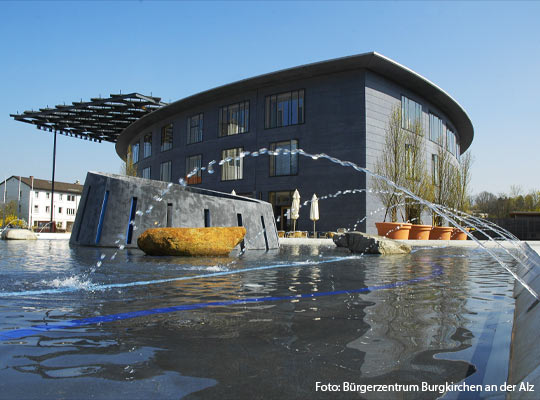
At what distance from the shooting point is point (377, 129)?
2878 cm

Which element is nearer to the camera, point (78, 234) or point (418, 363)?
point (418, 363)

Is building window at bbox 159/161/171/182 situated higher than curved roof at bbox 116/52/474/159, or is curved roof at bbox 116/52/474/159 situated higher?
curved roof at bbox 116/52/474/159

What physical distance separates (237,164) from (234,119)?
3752 millimetres

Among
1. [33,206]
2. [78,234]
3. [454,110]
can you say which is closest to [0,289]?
[78,234]

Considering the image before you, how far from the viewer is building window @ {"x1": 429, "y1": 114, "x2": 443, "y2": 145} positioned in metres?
34.5

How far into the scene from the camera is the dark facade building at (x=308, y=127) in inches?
1109

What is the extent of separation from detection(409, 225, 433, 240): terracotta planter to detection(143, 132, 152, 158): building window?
30.8m

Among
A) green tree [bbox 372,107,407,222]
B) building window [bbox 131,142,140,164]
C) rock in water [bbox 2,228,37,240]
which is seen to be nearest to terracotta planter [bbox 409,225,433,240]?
green tree [bbox 372,107,407,222]

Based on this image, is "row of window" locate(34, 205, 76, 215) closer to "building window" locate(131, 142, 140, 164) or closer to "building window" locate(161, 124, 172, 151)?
"building window" locate(131, 142, 140, 164)

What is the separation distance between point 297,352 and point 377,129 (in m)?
27.8

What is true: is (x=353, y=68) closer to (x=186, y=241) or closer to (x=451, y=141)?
(x=451, y=141)

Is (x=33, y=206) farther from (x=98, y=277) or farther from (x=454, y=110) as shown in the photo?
(x=98, y=277)

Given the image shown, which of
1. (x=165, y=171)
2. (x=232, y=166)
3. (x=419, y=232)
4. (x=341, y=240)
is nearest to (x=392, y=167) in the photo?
(x=419, y=232)

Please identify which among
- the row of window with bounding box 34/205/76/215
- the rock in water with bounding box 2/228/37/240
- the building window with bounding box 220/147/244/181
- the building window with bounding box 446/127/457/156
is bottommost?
the rock in water with bounding box 2/228/37/240
